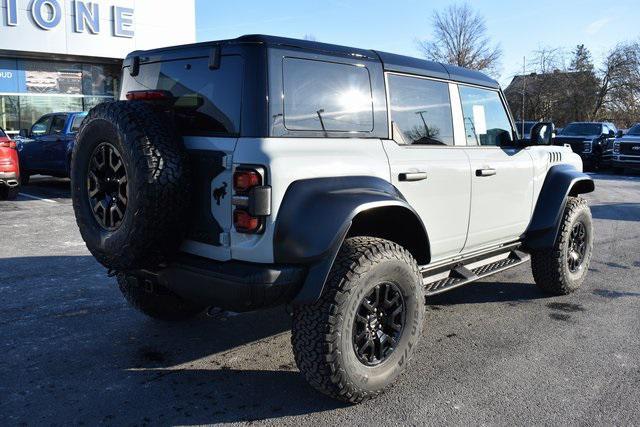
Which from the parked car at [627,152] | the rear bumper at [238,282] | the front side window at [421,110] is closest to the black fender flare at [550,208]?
the front side window at [421,110]

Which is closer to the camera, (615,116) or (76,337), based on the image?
(76,337)

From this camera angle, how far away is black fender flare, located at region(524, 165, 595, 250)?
508 centimetres

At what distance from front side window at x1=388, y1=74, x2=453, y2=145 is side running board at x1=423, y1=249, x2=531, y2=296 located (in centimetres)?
95

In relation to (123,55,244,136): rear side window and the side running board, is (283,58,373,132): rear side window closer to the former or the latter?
(123,55,244,136): rear side window

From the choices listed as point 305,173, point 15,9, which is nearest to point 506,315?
point 305,173

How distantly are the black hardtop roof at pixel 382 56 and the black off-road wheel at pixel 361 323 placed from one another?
114 cm

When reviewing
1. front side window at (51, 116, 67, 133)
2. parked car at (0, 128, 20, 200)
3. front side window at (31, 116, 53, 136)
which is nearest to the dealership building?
front side window at (31, 116, 53, 136)

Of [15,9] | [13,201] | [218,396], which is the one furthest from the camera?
[15,9]

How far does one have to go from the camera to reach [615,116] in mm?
44281

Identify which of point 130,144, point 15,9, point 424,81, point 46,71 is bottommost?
point 130,144

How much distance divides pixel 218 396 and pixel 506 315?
260 cm

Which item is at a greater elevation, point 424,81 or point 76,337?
point 424,81

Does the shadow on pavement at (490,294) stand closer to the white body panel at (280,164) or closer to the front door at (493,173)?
the front door at (493,173)

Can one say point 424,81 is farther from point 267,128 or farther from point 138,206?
point 138,206
